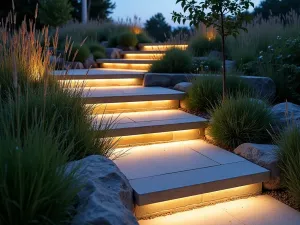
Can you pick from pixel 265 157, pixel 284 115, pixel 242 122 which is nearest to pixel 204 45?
pixel 284 115

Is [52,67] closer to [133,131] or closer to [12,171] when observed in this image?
[133,131]

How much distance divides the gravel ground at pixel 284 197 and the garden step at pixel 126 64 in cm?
362

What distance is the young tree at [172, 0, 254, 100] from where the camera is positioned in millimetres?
3061

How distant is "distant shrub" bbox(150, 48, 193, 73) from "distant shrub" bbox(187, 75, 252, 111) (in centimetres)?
114

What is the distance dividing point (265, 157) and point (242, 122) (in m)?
0.41

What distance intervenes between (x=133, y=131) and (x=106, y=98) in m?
0.76

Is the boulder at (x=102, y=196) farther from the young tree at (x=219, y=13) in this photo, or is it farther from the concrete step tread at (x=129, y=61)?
the concrete step tread at (x=129, y=61)

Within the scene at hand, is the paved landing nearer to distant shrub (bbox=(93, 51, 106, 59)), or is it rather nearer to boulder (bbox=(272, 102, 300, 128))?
boulder (bbox=(272, 102, 300, 128))

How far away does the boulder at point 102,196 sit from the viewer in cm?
134

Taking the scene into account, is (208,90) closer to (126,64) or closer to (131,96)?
(131,96)

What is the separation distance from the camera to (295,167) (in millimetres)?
2100

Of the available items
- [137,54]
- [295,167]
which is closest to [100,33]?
[137,54]

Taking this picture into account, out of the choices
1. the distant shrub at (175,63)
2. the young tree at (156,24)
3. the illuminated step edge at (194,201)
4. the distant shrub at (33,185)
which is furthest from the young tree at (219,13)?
the young tree at (156,24)

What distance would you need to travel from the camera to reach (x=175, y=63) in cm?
470
